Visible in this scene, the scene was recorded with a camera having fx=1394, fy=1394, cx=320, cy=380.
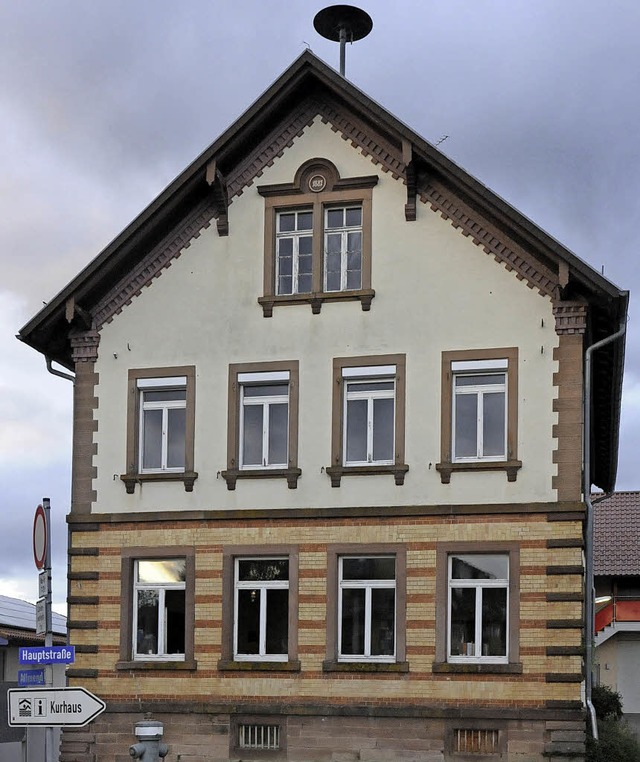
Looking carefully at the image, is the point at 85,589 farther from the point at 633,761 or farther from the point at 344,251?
the point at 633,761

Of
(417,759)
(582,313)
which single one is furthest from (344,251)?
(417,759)

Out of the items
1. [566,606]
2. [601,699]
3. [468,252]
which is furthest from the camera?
[601,699]

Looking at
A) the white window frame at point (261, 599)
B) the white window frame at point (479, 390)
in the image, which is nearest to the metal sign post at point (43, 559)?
the white window frame at point (261, 599)

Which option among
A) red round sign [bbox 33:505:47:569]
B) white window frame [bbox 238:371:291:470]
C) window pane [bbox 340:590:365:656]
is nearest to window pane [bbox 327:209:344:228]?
white window frame [bbox 238:371:291:470]

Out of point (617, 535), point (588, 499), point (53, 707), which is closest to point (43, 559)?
point (53, 707)

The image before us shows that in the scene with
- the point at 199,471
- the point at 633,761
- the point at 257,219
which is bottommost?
the point at 633,761

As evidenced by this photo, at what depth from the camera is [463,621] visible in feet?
72.7

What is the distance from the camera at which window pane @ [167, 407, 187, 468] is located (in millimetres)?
23938

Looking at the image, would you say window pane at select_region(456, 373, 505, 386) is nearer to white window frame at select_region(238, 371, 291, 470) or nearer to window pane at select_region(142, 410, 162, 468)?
white window frame at select_region(238, 371, 291, 470)

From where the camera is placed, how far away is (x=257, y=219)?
24.1 metres

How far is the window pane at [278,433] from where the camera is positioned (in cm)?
2347

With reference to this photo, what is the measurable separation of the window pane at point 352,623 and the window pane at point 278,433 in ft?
8.22

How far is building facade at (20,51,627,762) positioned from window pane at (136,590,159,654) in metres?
0.05

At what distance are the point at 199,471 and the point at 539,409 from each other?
5.83 meters
